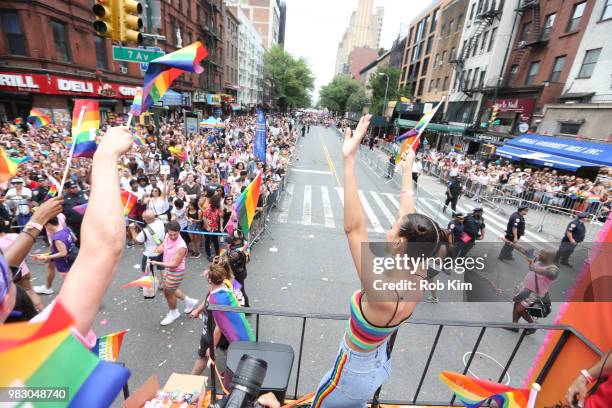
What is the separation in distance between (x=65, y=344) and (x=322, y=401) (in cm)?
180

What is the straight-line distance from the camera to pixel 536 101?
21.2 meters

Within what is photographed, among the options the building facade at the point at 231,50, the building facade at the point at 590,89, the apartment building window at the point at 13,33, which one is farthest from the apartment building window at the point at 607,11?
the building facade at the point at 231,50

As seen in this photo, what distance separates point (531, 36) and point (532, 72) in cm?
286

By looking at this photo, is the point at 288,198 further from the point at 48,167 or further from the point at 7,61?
the point at 7,61

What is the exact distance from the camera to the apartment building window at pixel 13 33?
15.7 m

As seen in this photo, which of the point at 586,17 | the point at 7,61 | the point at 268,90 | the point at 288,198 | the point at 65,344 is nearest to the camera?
the point at 65,344

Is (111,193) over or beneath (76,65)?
beneath

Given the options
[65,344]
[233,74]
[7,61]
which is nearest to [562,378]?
[65,344]

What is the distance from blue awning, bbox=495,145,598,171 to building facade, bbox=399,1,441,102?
24.3 m

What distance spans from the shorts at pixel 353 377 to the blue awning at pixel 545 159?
19.5 meters

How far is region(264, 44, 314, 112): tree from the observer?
240 feet

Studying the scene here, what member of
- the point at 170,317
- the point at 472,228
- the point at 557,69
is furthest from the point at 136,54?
the point at 557,69

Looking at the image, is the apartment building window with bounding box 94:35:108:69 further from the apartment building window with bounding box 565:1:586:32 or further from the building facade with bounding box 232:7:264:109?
the building facade with bounding box 232:7:264:109

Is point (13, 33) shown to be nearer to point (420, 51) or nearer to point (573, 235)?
point (573, 235)
